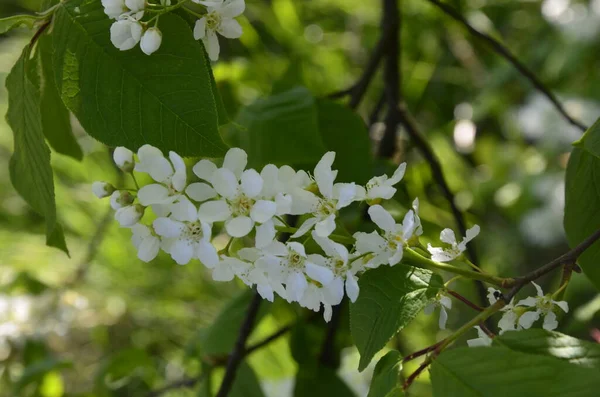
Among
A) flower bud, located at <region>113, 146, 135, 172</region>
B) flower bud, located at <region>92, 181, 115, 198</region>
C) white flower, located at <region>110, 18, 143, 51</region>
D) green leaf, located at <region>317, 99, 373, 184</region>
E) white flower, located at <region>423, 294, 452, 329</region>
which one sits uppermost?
white flower, located at <region>110, 18, 143, 51</region>

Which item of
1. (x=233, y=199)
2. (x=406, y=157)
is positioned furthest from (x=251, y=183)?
(x=406, y=157)

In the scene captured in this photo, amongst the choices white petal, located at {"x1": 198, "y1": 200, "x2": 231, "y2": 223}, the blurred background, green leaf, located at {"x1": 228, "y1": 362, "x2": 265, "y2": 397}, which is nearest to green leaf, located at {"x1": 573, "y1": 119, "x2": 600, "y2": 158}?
white petal, located at {"x1": 198, "y1": 200, "x2": 231, "y2": 223}

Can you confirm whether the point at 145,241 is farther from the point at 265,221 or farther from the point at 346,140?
the point at 346,140

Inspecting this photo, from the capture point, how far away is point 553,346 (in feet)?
0.97

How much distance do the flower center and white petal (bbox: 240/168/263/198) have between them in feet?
0.30

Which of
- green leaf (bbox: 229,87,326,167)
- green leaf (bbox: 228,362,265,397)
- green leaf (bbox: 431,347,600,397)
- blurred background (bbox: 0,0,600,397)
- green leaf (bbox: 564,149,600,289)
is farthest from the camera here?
blurred background (bbox: 0,0,600,397)

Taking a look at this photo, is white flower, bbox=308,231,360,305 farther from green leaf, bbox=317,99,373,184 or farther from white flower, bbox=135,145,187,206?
green leaf, bbox=317,99,373,184

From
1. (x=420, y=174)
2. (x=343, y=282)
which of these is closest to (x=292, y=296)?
(x=343, y=282)

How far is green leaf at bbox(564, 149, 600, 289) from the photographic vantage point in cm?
39

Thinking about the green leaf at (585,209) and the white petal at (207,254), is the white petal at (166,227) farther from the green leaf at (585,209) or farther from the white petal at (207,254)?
the green leaf at (585,209)

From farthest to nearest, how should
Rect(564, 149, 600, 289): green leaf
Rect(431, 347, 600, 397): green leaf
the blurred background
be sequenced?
the blurred background < Rect(564, 149, 600, 289): green leaf < Rect(431, 347, 600, 397): green leaf

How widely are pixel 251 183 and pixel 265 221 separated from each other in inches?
0.8

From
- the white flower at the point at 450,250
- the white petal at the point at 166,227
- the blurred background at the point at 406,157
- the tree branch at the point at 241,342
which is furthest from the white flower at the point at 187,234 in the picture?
the blurred background at the point at 406,157

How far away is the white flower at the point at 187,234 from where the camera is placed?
1.05 feet
